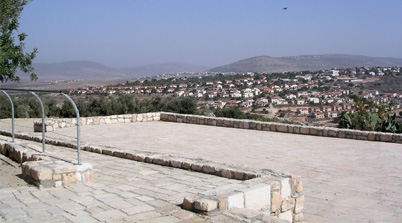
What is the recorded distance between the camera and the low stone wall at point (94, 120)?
45.4ft

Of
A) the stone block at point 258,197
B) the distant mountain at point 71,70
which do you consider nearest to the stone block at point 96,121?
the stone block at point 258,197

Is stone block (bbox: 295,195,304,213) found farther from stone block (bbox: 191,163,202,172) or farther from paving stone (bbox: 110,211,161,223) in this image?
paving stone (bbox: 110,211,161,223)

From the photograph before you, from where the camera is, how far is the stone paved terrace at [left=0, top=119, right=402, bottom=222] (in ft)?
17.9

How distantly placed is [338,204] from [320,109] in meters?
27.3

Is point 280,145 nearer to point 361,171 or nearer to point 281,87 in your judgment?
point 361,171

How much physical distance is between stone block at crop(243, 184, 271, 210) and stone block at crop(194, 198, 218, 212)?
1.76ft

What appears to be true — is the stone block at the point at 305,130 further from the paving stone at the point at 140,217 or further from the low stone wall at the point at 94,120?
the paving stone at the point at 140,217

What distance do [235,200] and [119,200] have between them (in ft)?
4.65

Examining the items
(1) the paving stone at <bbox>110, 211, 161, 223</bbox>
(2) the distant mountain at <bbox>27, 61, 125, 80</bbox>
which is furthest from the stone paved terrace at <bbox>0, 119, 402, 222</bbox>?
(2) the distant mountain at <bbox>27, 61, 125, 80</bbox>

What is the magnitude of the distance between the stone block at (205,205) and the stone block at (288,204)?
137 centimetres

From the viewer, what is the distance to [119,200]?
4.59 m

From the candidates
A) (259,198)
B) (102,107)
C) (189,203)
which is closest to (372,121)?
(259,198)

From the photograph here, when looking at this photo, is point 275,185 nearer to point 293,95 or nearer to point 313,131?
point 313,131

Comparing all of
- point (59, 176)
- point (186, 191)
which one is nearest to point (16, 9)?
point (59, 176)
